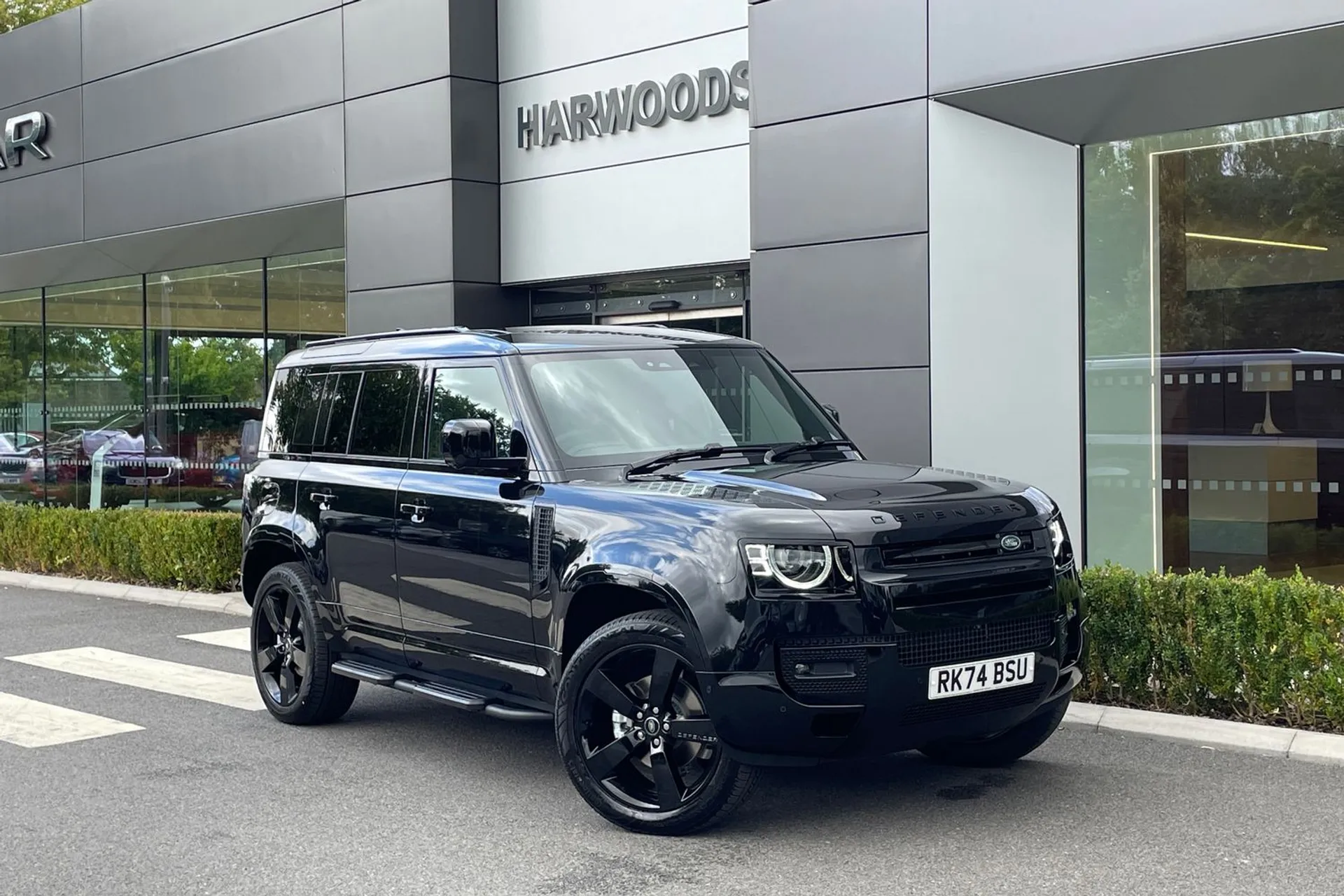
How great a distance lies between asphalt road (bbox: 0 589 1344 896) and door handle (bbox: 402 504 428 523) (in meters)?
1.19

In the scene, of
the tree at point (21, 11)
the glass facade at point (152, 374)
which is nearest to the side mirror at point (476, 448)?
the glass facade at point (152, 374)

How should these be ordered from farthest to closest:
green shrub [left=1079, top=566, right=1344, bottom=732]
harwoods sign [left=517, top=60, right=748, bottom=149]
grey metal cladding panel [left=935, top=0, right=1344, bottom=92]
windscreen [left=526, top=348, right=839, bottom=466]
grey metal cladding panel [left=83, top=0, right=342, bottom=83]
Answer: grey metal cladding panel [left=83, top=0, right=342, bottom=83]
harwoods sign [left=517, top=60, right=748, bottom=149]
grey metal cladding panel [left=935, top=0, right=1344, bottom=92]
green shrub [left=1079, top=566, right=1344, bottom=732]
windscreen [left=526, top=348, right=839, bottom=466]

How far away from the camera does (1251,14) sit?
9102mm

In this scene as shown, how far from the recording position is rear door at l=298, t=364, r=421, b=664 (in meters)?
7.20

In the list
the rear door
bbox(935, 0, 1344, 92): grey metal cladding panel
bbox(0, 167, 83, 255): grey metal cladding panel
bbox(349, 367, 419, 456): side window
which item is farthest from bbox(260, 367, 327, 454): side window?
bbox(0, 167, 83, 255): grey metal cladding panel

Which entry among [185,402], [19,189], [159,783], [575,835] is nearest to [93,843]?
[159,783]

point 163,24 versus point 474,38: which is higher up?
point 163,24

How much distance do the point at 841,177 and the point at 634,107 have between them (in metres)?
3.56

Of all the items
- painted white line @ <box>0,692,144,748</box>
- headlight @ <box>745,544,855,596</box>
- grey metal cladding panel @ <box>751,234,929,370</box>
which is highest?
grey metal cladding panel @ <box>751,234,929,370</box>

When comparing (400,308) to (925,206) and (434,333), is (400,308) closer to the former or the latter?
(925,206)

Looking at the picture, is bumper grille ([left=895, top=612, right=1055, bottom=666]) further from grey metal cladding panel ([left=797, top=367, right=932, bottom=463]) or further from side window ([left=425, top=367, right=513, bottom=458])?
grey metal cladding panel ([left=797, top=367, right=932, bottom=463])

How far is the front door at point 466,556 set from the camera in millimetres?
6348

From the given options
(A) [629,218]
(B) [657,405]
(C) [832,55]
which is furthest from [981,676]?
(A) [629,218]

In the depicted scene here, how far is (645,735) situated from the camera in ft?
18.6
